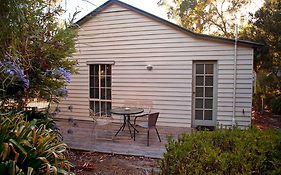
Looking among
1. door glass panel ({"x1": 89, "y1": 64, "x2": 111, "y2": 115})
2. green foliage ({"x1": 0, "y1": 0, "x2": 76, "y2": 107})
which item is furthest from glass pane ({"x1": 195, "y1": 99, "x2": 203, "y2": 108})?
green foliage ({"x1": 0, "y1": 0, "x2": 76, "y2": 107})

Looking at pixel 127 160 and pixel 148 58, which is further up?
pixel 148 58

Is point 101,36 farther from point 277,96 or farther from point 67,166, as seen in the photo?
point 277,96

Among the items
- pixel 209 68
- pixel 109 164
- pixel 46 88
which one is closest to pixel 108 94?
pixel 209 68

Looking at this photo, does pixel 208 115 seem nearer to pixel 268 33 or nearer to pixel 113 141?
pixel 113 141

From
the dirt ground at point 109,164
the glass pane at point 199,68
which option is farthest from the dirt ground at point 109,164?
the glass pane at point 199,68

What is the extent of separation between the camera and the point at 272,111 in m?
12.0

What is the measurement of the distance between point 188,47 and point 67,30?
13.2 feet

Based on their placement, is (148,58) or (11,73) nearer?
(11,73)

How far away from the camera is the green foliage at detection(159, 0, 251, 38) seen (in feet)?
54.5

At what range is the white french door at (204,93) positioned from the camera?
7.80 m

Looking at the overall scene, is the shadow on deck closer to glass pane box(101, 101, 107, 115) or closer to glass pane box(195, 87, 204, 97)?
glass pane box(101, 101, 107, 115)

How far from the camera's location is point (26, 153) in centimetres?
263

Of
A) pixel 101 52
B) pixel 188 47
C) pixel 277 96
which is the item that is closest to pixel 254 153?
pixel 188 47

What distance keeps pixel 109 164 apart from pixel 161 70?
417 cm
